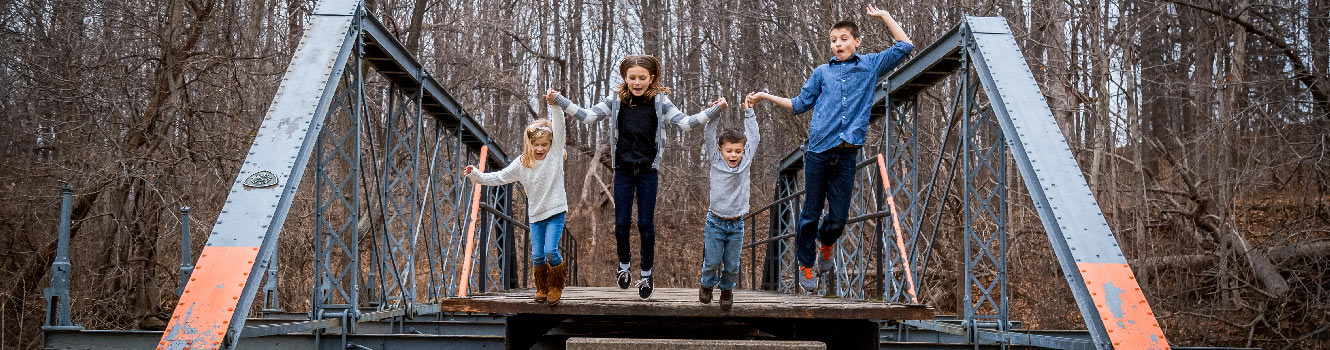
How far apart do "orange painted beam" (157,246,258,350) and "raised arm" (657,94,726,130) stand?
91.3 inches

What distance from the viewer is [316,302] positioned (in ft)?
23.4

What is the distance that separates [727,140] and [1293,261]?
11443 millimetres

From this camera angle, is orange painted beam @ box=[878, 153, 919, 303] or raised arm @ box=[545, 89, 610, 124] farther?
orange painted beam @ box=[878, 153, 919, 303]

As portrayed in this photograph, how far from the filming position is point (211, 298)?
445 centimetres

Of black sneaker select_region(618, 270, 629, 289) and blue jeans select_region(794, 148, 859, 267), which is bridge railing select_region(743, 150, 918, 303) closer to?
blue jeans select_region(794, 148, 859, 267)

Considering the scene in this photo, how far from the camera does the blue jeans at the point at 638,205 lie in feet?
18.9

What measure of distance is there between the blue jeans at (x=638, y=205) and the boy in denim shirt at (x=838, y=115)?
99cm

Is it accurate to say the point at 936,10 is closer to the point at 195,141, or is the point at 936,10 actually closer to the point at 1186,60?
the point at 1186,60

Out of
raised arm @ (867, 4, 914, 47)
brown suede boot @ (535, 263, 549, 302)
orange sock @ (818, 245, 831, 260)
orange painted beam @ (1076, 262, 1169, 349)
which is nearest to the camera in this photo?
orange painted beam @ (1076, 262, 1169, 349)

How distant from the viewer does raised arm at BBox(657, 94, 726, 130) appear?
5419mm

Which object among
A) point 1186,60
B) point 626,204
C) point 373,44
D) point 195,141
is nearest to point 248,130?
point 195,141

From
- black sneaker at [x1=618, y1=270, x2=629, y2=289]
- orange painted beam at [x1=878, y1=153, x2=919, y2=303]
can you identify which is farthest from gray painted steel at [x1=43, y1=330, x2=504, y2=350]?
orange painted beam at [x1=878, y1=153, x2=919, y2=303]

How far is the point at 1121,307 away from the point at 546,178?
9.47 ft

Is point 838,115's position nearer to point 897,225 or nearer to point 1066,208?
point 1066,208
